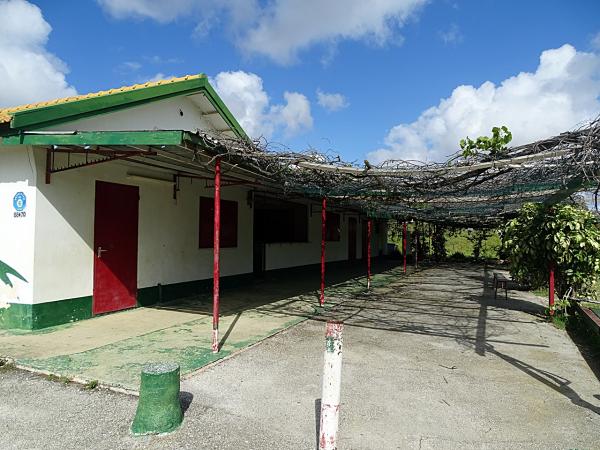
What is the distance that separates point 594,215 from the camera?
7.70 m

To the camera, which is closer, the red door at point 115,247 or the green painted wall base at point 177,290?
the red door at point 115,247

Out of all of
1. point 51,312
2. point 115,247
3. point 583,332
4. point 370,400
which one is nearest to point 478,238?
point 583,332

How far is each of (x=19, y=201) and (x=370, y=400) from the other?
5.39 meters

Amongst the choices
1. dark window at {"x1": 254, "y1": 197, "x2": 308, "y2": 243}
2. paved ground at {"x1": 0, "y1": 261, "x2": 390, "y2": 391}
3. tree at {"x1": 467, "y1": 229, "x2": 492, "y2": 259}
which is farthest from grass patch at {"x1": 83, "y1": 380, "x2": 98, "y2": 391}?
Answer: tree at {"x1": 467, "y1": 229, "x2": 492, "y2": 259}

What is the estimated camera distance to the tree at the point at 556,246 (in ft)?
24.2

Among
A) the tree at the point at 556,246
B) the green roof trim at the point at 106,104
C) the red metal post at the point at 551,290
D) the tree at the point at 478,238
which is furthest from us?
the tree at the point at 478,238

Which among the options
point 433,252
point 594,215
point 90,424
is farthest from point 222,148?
Result: point 433,252

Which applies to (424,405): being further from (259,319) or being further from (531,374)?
(259,319)

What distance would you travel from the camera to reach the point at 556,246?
24.7 ft

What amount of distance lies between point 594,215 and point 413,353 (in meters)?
5.06

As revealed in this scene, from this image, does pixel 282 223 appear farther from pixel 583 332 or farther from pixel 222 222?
pixel 583 332

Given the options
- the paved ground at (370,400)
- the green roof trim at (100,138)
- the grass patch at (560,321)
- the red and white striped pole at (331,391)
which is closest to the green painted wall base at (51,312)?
the paved ground at (370,400)

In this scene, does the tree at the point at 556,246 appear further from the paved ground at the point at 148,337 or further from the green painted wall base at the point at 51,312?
the green painted wall base at the point at 51,312

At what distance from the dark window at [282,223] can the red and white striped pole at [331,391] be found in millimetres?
11152
